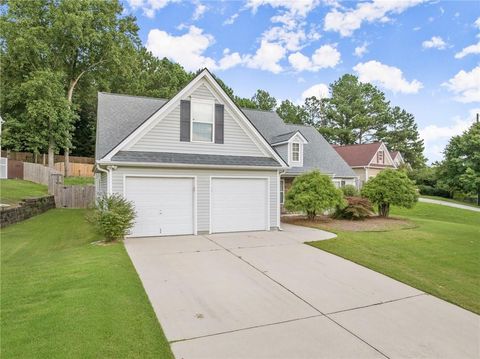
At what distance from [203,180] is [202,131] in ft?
6.42

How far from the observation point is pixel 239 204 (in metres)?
12.0

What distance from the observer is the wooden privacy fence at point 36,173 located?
22016 millimetres

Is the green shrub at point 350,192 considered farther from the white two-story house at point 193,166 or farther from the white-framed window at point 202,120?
the white-framed window at point 202,120

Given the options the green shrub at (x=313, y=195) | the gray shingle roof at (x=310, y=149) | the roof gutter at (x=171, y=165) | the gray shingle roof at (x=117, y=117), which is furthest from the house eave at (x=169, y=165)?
the gray shingle roof at (x=310, y=149)

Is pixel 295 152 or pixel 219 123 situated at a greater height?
pixel 219 123

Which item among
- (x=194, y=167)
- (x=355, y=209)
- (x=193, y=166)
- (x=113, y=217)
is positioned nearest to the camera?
(x=113, y=217)

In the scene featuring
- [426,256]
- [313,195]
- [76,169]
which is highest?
[76,169]

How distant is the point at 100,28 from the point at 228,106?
25713mm

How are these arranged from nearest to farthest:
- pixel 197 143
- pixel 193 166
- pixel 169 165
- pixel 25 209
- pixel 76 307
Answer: pixel 76 307 < pixel 169 165 < pixel 193 166 < pixel 197 143 < pixel 25 209

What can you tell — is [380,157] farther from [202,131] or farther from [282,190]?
[202,131]

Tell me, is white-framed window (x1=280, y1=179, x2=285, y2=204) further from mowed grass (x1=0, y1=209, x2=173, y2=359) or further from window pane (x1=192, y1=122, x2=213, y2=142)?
mowed grass (x1=0, y1=209, x2=173, y2=359)

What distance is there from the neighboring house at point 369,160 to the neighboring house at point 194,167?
68.4 feet

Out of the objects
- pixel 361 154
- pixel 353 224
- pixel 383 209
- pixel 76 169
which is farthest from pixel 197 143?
pixel 361 154

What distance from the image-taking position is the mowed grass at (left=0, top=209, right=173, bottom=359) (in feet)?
11.8
